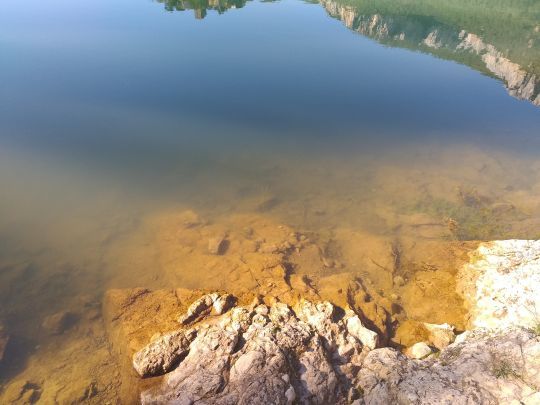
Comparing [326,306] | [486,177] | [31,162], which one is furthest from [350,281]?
[31,162]

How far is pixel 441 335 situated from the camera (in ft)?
21.2

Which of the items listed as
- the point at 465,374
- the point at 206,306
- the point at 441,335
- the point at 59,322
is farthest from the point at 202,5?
the point at 465,374

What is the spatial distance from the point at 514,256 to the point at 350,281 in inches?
148

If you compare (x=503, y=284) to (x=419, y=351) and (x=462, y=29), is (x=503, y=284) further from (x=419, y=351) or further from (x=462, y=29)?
(x=462, y=29)

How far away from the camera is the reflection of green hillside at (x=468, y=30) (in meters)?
22.8

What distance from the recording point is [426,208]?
35.1 feet

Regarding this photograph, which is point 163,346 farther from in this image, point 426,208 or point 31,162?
point 31,162

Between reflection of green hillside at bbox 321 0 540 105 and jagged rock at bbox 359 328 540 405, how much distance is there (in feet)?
59.2

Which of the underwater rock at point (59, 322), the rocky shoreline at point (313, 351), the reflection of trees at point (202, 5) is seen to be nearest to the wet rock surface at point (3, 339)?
the underwater rock at point (59, 322)

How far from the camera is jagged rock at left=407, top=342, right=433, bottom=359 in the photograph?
6004 mm

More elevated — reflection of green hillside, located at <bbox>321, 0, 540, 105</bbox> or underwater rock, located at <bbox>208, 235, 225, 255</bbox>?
reflection of green hillside, located at <bbox>321, 0, 540, 105</bbox>

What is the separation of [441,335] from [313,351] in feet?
8.77

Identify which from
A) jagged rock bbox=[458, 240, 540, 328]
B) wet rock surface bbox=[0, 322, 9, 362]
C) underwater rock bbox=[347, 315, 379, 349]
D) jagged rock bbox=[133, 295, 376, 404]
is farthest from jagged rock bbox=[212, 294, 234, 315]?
jagged rock bbox=[458, 240, 540, 328]

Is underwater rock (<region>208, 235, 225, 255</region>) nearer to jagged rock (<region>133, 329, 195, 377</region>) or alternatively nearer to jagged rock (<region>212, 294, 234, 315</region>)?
jagged rock (<region>212, 294, 234, 315</region>)
